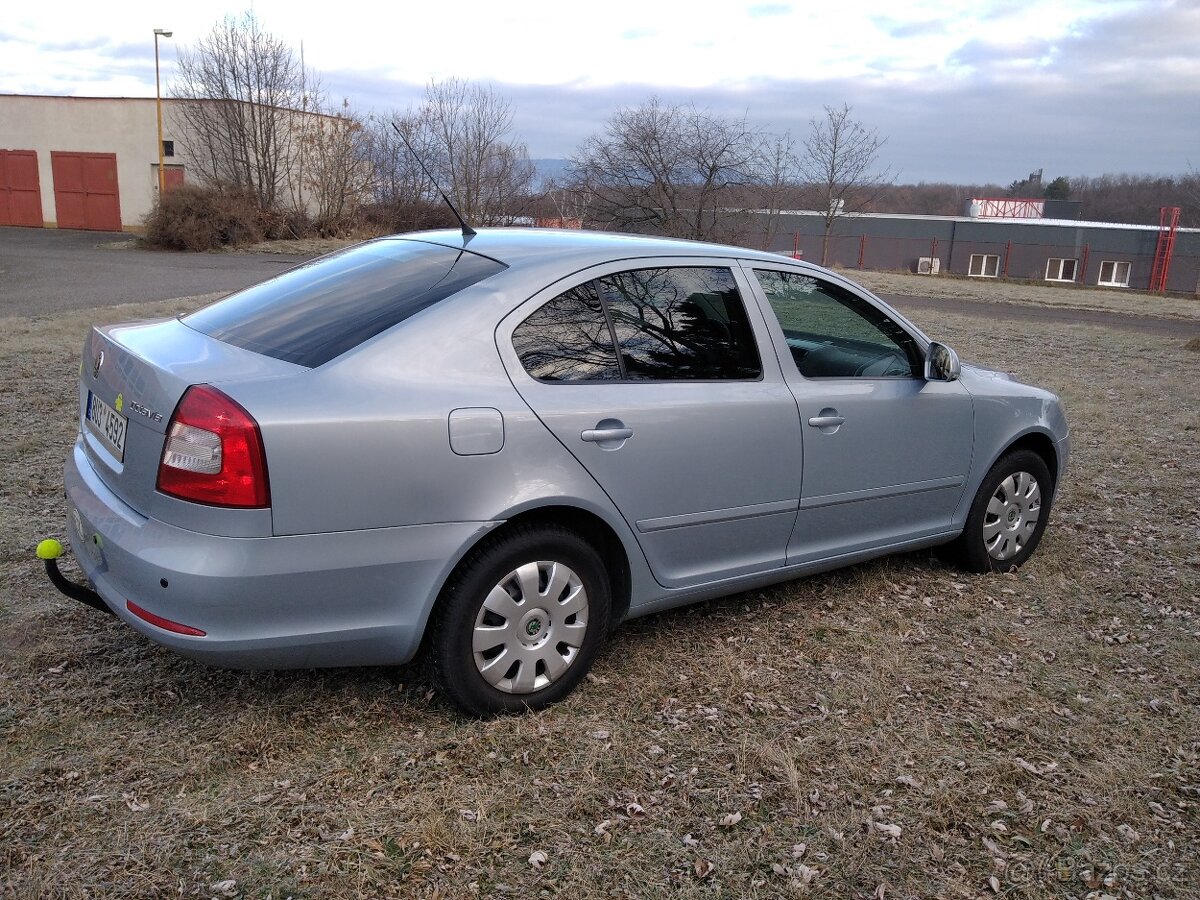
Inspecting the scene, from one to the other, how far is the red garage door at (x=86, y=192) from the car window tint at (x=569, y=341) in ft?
133

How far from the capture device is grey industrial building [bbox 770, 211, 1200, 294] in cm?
4425

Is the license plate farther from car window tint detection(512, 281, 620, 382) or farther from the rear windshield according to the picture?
car window tint detection(512, 281, 620, 382)

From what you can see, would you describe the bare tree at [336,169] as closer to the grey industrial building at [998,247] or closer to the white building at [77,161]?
the white building at [77,161]

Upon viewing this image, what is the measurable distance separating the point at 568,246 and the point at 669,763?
187cm

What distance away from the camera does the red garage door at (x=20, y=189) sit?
3847cm

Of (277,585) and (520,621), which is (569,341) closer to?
(520,621)

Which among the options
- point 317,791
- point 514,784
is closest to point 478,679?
point 514,784

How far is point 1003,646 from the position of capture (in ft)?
13.4

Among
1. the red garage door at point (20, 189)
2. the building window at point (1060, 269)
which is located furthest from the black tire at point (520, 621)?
the building window at point (1060, 269)

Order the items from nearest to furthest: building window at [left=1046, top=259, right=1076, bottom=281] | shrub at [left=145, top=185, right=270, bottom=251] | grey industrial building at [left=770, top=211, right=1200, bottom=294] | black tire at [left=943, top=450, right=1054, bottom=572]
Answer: black tire at [left=943, top=450, right=1054, bottom=572] < shrub at [left=145, top=185, right=270, bottom=251] < grey industrial building at [left=770, top=211, right=1200, bottom=294] < building window at [left=1046, top=259, right=1076, bottom=281]

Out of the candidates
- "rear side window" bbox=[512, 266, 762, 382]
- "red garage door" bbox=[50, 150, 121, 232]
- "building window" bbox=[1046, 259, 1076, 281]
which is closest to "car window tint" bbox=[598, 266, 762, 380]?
"rear side window" bbox=[512, 266, 762, 382]

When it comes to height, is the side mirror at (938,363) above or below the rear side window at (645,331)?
below

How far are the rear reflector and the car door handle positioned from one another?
4.31 feet

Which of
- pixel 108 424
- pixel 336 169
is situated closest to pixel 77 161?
pixel 336 169
